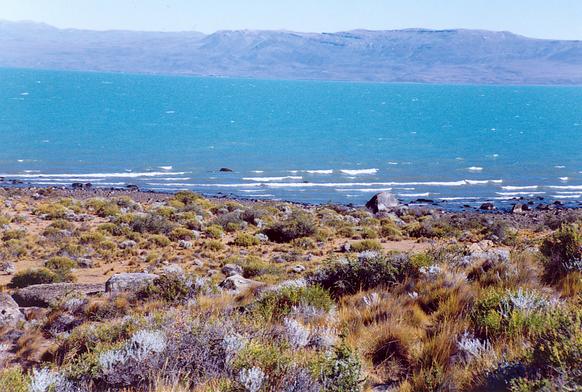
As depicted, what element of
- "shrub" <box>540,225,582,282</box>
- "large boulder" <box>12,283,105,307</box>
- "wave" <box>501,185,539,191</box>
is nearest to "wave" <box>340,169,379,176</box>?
"wave" <box>501,185,539,191</box>

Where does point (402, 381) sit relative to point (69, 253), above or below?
above

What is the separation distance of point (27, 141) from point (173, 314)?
5874cm

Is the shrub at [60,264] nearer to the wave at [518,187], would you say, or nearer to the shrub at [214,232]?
the shrub at [214,232]

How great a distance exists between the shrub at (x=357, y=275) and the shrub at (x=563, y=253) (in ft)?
6.82

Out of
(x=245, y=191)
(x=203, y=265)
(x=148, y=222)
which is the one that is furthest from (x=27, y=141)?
(x=203, y=265)

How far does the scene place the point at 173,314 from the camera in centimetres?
641

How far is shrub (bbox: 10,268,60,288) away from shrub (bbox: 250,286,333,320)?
9878 mm

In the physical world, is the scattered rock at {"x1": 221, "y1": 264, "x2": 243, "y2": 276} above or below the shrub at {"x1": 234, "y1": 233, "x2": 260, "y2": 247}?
above

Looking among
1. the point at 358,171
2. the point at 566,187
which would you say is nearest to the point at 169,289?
the point at 358,171

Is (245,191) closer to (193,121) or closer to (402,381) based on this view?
(402,381)

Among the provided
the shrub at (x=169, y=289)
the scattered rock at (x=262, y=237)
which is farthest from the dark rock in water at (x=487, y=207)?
the shrub at (x=169, y=289)

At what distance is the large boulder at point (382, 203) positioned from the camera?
3428 centimetres

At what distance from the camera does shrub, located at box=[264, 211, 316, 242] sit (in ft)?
75.6

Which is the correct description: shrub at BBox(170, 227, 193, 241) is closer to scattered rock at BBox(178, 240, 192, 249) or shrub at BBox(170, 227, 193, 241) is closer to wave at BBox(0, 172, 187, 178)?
scattered rock at BBox(178, 240, 192, 249)
